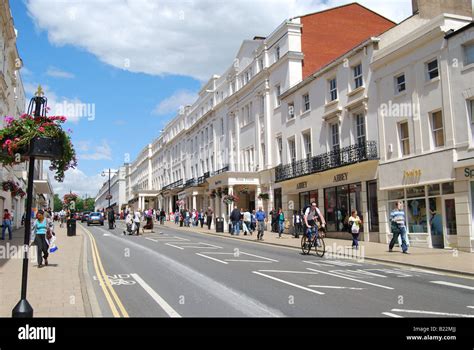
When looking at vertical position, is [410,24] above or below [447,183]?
above

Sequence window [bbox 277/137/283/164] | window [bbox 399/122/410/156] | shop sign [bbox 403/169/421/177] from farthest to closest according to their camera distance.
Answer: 1. window [bbox 277/137/283/164]
2. window [bbox 399/122/410/156]
3. shop sign [bbox 403/169/421/177]

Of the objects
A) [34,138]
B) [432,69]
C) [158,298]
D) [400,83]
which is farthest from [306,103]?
[34,138]

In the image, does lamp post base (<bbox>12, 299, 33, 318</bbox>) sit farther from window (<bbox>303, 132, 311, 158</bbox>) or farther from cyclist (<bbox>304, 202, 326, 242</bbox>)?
window (<bbox>303, 132, 311, 158</bbox>)

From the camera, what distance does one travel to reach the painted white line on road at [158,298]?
24.6 ft

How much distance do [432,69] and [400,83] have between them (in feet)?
7.50

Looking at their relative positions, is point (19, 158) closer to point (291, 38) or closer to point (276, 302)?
point (276, 302)

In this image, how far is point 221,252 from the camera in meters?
18.2

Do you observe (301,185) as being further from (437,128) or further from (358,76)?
(437,128)

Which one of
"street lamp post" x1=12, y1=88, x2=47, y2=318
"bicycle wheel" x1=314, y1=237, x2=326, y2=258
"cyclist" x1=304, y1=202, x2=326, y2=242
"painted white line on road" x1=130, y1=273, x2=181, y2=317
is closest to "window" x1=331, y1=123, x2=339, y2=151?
"bicycle wheel" x1=314, y1=237, x2=326, y2=258

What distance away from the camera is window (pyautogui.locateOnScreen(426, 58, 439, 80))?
19578 millimetres

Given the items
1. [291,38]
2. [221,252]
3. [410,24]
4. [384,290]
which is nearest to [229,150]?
[291,38]

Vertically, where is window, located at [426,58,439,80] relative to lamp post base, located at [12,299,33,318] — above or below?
above

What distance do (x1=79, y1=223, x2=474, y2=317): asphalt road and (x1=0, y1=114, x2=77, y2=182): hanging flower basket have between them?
9.28 ft

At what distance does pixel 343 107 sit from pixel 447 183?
9.06m
